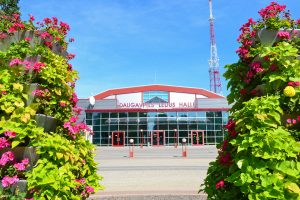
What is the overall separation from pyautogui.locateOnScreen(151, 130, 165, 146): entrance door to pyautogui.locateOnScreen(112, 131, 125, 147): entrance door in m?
4.44

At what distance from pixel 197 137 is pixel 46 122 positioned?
1897 inches

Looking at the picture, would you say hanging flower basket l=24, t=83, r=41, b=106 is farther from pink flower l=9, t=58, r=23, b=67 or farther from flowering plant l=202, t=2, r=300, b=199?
flowering plant l=202, t=2, r=300, b=199

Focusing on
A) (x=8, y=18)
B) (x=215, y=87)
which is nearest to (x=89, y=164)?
(x=8, y=18)

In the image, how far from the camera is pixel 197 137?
5225 centimetres

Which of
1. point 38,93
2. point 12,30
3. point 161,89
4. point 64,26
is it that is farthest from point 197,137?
point 38,93

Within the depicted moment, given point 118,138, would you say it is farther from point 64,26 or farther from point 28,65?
point 28,65

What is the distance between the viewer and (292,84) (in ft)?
13.5

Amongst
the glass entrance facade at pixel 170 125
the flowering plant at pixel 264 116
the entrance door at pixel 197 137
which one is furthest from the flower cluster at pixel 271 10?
the entrance door at pixel 197 137

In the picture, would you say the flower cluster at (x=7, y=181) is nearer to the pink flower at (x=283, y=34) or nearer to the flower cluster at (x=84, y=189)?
the flower cluster at (x=84, y=189)

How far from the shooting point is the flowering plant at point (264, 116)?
3691mm

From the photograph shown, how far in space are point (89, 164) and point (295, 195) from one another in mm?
3473

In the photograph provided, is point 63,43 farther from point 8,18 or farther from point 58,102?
point 58,102

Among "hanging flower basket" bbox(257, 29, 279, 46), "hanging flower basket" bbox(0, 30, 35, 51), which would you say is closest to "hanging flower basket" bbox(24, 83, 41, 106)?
"hanging flower basket" bbox(0, 30, 35, 51)

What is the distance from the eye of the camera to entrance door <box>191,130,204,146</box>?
172 ft
